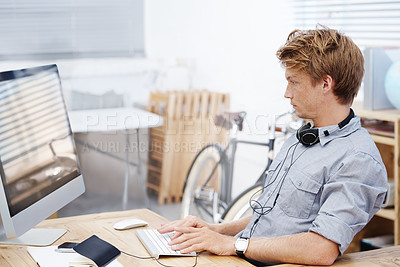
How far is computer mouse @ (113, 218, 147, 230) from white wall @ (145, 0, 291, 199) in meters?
1.19

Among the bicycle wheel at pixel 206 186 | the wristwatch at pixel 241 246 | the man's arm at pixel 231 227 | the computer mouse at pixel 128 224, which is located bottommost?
the bicycle wheel at pixel 206 186

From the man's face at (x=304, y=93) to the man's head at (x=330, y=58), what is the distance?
17 millimetres

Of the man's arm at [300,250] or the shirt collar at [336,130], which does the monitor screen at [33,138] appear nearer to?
the man's arm at [300,250]

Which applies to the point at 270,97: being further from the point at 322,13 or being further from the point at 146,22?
the point at 146,22

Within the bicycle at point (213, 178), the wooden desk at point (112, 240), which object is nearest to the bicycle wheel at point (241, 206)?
the bicycle at point (213, 178)

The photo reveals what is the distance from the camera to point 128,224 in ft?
5.27

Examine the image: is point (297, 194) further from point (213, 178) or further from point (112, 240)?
point (213, 178)

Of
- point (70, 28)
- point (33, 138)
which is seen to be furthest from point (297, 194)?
point (70, 28)

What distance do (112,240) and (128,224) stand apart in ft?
0.37

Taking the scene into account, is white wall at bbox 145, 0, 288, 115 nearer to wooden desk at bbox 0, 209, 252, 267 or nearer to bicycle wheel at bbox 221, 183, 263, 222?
bicycle wheel at bbox 221, 183, 263, 222

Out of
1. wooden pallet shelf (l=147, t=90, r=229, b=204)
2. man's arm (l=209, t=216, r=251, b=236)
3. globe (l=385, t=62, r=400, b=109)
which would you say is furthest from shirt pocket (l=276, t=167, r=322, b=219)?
wooden pallet shelf (l=147, t=90, r=229, b=204)

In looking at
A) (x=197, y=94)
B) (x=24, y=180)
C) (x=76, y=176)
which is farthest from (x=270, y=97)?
(x=24, y=180)

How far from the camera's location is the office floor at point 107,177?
3000mm

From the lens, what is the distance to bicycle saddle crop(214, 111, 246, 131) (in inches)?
113
